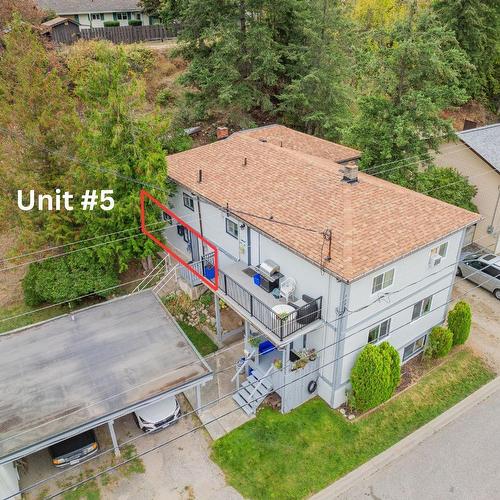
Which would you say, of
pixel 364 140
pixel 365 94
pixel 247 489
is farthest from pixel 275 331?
pixel 365 94

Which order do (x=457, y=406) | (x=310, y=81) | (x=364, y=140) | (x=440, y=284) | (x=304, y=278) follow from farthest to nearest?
(x=310, y=81)
(x=364, y=140)
(x=440, y=284)
(x=457, y=406)
(x=304, y=278)

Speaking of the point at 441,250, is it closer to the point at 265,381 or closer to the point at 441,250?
the point at 441,250

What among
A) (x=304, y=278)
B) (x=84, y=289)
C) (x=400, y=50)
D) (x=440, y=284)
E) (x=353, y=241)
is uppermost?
(x=400, y=50)

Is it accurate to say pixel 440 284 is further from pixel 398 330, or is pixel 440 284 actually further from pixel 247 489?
pixel 247 489

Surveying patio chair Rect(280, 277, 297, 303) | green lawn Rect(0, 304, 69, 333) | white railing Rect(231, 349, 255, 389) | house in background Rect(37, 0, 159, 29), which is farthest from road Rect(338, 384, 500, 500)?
house in background Rect(37, 0, 159, 29)

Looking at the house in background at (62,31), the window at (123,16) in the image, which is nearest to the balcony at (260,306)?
the house in background at (62,31)

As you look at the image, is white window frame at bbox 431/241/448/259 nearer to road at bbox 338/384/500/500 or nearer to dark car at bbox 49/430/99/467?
road at bbox 338/384/500/500
